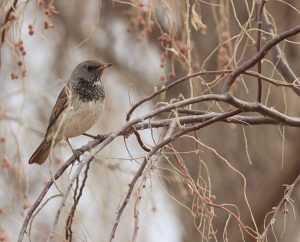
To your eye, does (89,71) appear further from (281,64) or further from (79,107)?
(281,64)

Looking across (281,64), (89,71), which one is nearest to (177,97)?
(89,71)

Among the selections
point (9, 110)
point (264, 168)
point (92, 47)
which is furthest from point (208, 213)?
point (92, 47)

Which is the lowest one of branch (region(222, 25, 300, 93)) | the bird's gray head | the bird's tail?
branch (region(222, 25, 300, 93))

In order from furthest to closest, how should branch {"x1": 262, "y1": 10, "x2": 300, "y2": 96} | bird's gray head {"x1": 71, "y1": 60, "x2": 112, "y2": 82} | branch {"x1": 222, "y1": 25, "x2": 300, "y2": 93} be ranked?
bird's gray head {"x1": 71, "y1": 60, "x2": 112, "y2": 82}, branch {"x1": 262, "y1": 10, "x2": 300, "y2": 96}, branch {"x1": 222, "y1": 25, "x2": 300, "y2": 93}

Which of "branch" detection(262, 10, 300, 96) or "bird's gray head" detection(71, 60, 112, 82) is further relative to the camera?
"bird's gray head" detection(71, 60, 112, 82)

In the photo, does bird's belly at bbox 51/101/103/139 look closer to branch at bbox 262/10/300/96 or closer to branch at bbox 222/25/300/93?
branch at bbox 262/10/300/96

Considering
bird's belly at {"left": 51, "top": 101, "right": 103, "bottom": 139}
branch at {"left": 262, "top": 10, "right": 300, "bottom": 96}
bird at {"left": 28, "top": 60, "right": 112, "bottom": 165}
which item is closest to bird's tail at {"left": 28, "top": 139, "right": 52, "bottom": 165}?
bird at {"left": 28, "top": 60, "right": 112, "bottom": 165}

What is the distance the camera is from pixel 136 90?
8.09 meters

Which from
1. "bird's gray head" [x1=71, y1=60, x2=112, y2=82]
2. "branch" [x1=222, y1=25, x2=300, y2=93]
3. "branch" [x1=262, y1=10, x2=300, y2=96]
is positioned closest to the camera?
"branch" [x1=222, y1=25, x2=300, y2=93]

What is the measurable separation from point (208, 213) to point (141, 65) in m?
5.27

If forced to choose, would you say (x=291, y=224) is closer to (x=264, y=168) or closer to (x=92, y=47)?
(x=264, y=168)

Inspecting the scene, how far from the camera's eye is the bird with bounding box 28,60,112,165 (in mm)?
5473

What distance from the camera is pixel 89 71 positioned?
5.86 meters

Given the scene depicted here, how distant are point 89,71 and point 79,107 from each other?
474 mm
